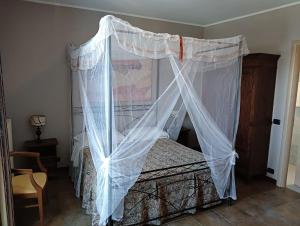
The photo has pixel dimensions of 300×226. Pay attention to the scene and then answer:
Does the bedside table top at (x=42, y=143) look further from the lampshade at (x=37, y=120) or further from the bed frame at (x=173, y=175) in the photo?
the bed frame at (x=173, y=175)

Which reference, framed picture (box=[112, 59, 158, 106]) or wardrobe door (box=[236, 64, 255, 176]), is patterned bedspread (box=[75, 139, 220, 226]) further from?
wardrobe door (box=[236, 64, 255, 176])

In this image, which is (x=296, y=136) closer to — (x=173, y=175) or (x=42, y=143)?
(x=173, y=175)

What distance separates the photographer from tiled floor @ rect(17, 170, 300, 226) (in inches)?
109

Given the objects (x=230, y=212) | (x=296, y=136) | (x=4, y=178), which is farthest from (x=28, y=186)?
(x=296, y=136)

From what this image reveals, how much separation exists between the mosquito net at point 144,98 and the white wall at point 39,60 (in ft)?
3.47

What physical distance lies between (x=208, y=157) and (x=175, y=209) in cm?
73

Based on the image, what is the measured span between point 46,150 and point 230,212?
9.22 feet

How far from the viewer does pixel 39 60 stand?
3.79m

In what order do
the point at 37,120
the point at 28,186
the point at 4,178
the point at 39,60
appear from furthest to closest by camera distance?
1. the point at 39,60
2. the point at 37,120
3. the point at 28,186
4. the point at 4,178

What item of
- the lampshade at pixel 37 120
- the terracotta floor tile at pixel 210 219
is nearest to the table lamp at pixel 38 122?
the lampshade at pixel 37 120

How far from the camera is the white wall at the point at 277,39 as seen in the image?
3553 mm

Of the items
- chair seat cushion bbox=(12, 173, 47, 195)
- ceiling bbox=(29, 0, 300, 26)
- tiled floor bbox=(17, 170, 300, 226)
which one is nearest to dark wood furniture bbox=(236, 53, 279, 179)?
tiled floor bbox=(17, 170, 300, 226)

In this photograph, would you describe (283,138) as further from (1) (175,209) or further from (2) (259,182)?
(1) (175,209)

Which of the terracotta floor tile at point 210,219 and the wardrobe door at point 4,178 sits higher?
the wardrobe door at point 4,178
